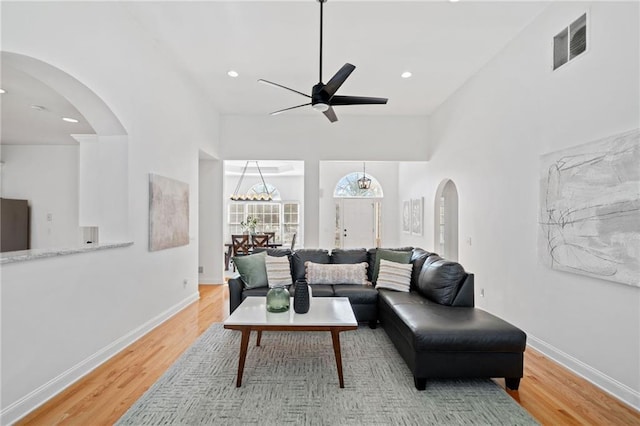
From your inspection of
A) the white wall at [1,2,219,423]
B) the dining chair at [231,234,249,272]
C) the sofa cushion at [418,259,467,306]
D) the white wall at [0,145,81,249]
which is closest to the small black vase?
the sofa cushion at [418,259,467,306]

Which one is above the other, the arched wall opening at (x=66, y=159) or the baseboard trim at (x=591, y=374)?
the arched wall opening at (x=66, y=159)

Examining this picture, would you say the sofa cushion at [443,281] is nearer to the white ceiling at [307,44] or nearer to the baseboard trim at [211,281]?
the white ceiling at [307,44]

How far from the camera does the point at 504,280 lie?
379 cm

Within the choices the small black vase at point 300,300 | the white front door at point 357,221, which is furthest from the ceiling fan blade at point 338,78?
the white front door at point 357,221

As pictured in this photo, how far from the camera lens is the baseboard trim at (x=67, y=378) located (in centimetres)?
200

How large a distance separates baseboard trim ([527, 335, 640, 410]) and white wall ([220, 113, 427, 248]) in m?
3.90

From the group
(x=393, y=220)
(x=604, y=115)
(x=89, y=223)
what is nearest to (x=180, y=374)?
(x=89, y=223)

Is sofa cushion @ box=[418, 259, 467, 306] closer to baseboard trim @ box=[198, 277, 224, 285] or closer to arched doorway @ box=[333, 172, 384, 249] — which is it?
baseboard trim @ box=[198, 277, 224, 285]

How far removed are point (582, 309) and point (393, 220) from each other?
6.39 meters

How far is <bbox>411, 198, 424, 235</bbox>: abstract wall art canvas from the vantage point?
6926mm

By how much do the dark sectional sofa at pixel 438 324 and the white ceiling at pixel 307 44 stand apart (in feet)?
8.17

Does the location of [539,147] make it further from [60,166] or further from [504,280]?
[60,166]

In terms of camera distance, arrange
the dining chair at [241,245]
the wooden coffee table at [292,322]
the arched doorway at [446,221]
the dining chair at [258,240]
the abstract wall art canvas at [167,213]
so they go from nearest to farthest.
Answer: the wooden coffee table at [292,322] → the abstract wall art canvas at [167,213] → the arched doorway at [446,221] → the dining chair at [241,245] → the dining chair at [258,240]

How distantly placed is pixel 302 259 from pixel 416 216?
12.6 ft
